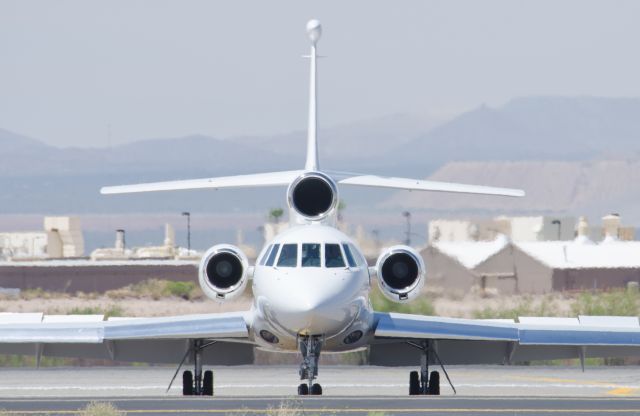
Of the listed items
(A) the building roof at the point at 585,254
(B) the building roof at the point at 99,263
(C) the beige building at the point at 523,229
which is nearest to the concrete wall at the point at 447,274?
(A) the building roof at the point at 585,254

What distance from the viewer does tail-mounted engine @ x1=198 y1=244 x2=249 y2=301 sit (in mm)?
27312

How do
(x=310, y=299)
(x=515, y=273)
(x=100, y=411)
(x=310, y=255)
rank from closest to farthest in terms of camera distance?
(x=100, y=411)
(x=310, y=299)
(x=310, y=255)
(x=515, y=273)

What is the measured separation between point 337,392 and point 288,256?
26.6 feet

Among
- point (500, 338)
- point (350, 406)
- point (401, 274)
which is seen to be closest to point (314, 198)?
point (401, 274)

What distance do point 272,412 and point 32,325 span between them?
9.44 m

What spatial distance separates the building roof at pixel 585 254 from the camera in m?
68.9

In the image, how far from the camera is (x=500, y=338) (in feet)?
92.4

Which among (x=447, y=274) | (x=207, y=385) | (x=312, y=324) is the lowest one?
(x=207, y=385)

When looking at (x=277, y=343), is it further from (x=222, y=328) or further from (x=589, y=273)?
(x=589, y=273)

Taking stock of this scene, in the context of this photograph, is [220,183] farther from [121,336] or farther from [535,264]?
[535,264]

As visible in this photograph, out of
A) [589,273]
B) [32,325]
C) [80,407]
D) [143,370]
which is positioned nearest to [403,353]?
[32,325]

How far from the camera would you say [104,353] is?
29594 mm

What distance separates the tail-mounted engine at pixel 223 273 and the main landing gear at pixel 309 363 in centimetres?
158

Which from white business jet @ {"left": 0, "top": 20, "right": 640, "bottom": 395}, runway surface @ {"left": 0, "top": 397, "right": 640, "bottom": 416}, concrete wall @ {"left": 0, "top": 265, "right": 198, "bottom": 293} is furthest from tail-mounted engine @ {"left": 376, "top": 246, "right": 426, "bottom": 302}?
concrete wall @ {"left": 0, "top": 265, "right": 198, "bottom": 293}
